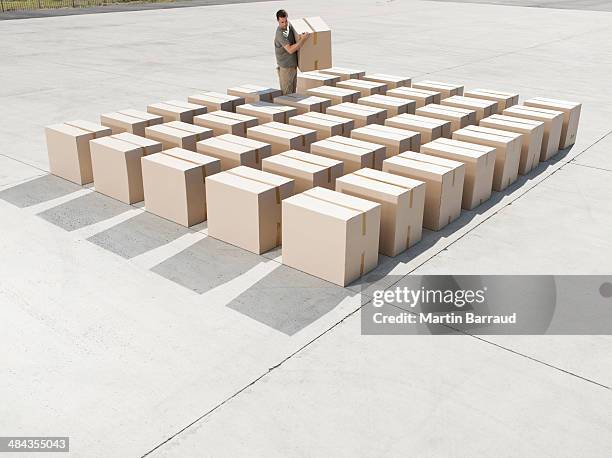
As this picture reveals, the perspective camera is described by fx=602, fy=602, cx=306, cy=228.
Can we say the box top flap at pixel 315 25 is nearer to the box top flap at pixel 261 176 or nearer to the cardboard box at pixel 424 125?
the cardboard box at pixel 424 125

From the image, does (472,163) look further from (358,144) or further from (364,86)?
(364,86)

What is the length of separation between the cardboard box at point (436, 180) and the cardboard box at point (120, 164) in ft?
9.34

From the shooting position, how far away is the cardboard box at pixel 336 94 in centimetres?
955

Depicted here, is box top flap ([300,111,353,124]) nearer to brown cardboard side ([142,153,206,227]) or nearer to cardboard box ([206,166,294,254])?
cardboard box ([206,166,294,254])

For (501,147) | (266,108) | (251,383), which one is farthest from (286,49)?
(251,383)

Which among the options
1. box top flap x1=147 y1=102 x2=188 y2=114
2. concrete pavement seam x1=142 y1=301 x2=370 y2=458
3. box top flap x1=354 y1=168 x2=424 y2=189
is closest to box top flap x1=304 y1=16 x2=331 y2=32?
box top flap x1=147 y1=102 x2=188 y2=114

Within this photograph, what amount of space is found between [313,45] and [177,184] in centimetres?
521

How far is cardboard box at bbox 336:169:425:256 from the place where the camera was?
5773 millimetres

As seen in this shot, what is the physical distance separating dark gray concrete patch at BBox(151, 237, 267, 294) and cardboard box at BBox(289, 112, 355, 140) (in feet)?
8.35

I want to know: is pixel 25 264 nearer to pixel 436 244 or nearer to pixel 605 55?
pixel 436 244

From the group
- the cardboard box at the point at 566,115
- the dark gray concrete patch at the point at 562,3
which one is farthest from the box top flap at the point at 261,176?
the dark gray concrete patch at the point at 562,3

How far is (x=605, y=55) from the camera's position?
57.6 feet

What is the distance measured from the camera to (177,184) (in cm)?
640

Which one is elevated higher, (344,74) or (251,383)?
(344,74)
